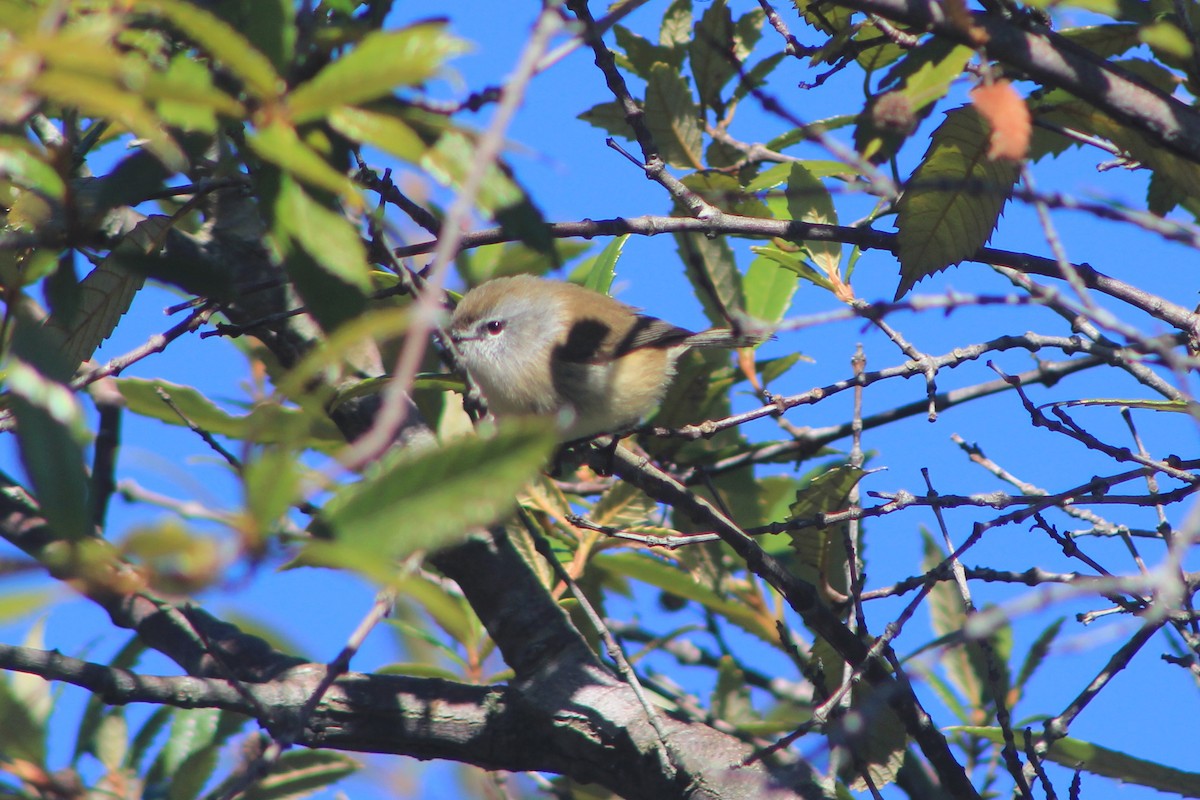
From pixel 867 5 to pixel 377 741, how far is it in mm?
2112

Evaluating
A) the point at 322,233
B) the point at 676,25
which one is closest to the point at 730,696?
the point at 676,25

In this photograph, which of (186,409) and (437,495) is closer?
(437,495)

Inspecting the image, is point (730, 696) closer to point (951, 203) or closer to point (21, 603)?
point (951, 203)

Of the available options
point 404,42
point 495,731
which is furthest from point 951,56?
point 495,731

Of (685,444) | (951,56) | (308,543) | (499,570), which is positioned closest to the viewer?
(308,543)

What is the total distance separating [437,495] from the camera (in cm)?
102

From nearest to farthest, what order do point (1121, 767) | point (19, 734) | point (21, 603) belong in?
point (21, 603), point (1121, 767), point (19, 734)

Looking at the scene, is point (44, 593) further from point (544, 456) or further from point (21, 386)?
point (544, 456)

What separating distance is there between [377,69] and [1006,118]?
2.87 feet

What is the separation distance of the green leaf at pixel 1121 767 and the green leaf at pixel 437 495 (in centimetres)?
215

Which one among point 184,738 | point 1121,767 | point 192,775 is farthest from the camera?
point 184,738

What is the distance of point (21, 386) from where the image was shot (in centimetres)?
116

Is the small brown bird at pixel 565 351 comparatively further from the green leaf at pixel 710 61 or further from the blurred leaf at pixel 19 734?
the blurred leaf at pixel 19 734

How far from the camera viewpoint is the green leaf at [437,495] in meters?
1.00
